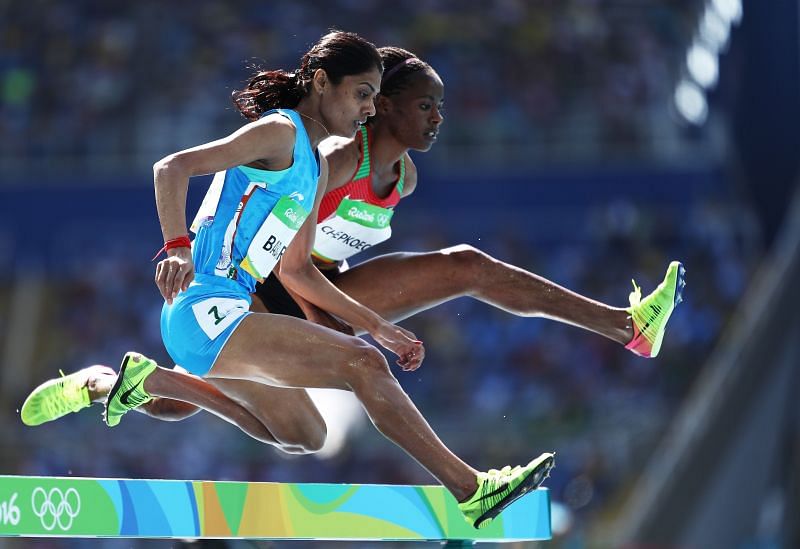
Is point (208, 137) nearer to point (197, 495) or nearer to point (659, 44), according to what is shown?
point (659, 44)

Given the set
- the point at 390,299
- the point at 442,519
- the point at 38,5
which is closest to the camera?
the point at 442,519

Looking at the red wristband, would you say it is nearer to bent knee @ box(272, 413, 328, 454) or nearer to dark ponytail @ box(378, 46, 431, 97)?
bent knee @ box(272, 413, 328, 454)

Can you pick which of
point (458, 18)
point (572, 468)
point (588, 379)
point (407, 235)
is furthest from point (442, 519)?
point (458, 18)

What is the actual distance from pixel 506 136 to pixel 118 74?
4.91 meters

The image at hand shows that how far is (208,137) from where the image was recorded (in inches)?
571

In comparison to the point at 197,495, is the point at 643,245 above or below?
above

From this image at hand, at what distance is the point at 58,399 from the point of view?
18.5 ft

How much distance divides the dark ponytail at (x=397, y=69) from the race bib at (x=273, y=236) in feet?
3.12

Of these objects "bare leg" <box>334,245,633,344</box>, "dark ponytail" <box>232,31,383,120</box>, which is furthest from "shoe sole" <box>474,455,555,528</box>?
"dark ponytail" <box>232,31,383,120</box>

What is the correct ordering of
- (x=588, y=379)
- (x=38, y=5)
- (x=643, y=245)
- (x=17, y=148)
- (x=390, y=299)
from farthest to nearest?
(x=38, y=5)
(x=17, y=148)
(x=643, y=245)
(x=588, y=379)
(x=390, y=299)

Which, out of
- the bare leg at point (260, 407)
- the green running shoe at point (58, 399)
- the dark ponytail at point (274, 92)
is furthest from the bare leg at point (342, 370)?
the green running shoe at point (58, 399)

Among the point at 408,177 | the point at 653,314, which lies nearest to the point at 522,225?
the point at 408,177

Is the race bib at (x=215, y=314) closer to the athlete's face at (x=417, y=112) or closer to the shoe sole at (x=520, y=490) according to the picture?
the shoe sole at (x=520, y=490)

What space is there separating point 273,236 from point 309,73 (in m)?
0.63
